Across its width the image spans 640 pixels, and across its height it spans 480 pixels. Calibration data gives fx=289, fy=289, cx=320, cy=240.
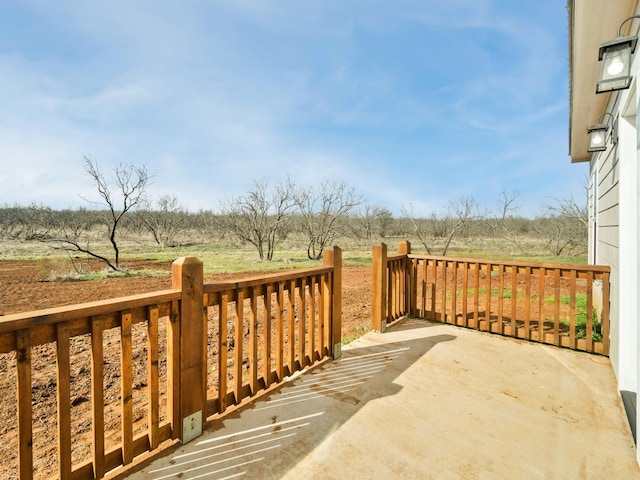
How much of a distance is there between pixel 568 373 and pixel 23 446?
145 inches

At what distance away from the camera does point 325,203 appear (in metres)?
15.6

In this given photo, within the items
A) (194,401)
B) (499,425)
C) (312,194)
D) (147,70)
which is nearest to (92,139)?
(147,70)

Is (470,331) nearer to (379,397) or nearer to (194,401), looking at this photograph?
(379,397)

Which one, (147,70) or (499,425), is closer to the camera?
(499,425)

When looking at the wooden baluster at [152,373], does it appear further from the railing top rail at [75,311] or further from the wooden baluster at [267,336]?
the wooden baluster at [267,336]

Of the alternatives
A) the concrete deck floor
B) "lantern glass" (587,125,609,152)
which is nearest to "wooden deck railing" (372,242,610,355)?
the concrete deck floor

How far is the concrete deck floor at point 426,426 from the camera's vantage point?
1484mm

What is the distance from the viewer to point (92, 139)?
1330 cm

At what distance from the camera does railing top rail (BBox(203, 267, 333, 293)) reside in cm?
178

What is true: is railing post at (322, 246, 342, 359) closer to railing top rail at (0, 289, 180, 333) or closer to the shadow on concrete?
the shadow on concrete

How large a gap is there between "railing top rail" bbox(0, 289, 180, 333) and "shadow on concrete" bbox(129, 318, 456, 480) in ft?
2.70

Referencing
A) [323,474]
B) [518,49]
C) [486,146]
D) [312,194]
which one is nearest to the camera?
[323,474]

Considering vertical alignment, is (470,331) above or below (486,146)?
below

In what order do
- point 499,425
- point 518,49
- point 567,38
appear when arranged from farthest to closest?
1. point 518,49
2. point 567,38
3. point 499,425
